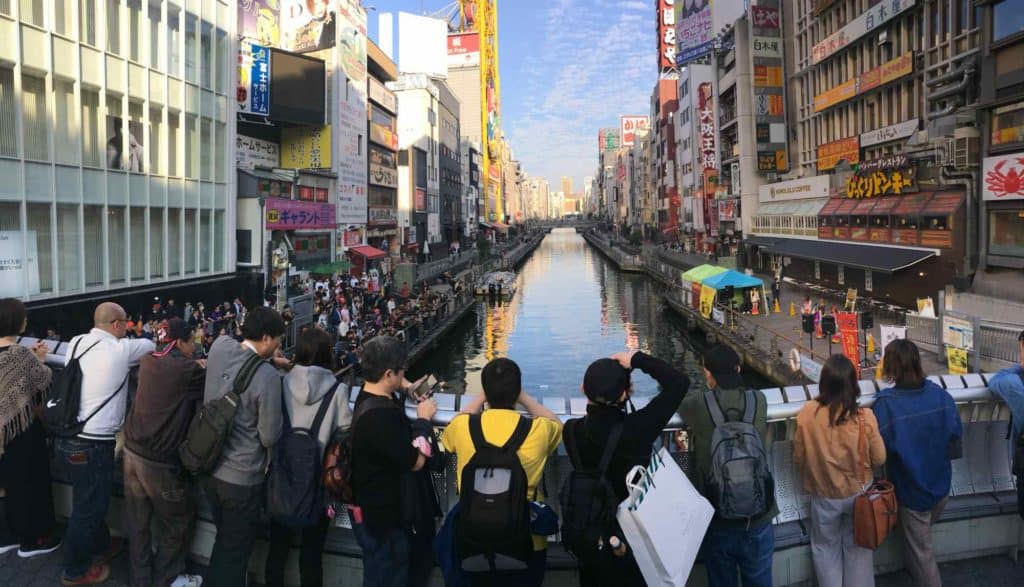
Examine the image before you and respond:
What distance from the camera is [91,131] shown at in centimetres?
2152

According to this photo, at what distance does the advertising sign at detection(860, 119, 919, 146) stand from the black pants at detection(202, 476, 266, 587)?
36.0 meters

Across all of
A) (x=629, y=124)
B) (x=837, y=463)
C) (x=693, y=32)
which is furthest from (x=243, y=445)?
(x=629, y=124)

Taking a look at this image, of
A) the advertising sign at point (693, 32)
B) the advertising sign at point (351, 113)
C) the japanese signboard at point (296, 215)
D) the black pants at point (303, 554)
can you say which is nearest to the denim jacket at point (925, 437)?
the black pants at point (303, 554)

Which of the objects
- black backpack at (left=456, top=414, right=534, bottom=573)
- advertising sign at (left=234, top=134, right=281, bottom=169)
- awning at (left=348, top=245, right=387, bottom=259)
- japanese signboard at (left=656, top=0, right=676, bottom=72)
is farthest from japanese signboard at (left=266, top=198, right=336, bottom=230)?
japanese signboard at (left=656, top=0, right=676, bottom=72)

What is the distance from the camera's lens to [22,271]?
18.4m

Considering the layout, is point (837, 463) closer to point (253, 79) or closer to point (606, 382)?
point (606, 382)

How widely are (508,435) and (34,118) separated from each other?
21339 millimetres

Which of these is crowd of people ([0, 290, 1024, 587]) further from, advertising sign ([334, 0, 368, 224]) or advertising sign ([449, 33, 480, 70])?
advertising sign ([449, 33, 480, 70])

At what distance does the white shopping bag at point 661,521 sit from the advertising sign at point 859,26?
36011 mm

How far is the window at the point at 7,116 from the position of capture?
1805cm

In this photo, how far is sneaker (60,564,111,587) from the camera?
14.8ft

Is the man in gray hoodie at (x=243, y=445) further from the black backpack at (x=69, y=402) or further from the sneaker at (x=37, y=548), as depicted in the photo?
the sneaker at (x=37, y=548)

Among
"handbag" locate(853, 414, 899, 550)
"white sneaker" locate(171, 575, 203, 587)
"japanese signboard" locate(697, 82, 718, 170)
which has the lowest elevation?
"white sneaker" locate(171, 575, 203, 587)

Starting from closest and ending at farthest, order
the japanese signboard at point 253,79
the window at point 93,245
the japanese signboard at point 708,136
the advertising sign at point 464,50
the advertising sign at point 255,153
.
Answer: the window at point 93,245 < the japanese signboard at point 253,79 < the advertising sign at point 255,153 < the japanese signboard at point 708,136 < the advertising sign at point 464,50
